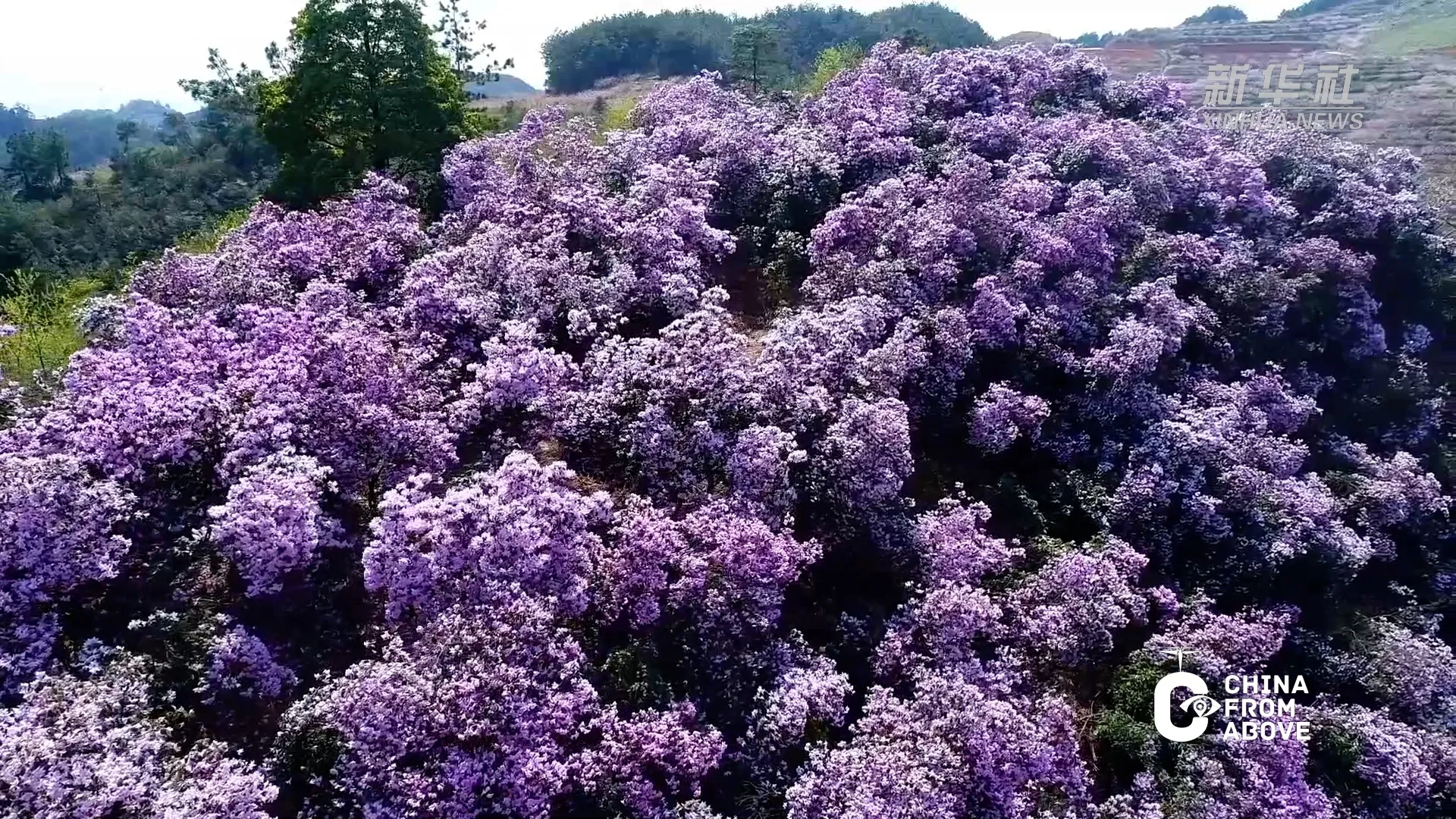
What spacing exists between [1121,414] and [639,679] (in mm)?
13465

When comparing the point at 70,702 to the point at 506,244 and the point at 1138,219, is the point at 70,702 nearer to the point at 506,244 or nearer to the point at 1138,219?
the point at 506,244

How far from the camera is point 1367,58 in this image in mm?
43812

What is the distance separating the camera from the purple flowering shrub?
12.8 metres

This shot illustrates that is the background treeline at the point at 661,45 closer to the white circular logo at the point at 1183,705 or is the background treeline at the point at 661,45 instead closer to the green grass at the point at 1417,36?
the green grass at the point at 1417,36

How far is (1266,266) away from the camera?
2445cm

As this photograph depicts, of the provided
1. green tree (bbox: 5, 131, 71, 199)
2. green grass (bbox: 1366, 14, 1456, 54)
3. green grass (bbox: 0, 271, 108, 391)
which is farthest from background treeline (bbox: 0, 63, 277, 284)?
green grass (bbox: 1366, 14, 1456, 54)

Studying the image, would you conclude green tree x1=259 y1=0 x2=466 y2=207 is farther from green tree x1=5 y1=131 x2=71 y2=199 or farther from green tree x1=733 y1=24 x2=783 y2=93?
green tree x1=5 y1=131 x2=71 y2=199

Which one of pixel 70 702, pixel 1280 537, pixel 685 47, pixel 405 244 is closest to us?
pixel 70 702

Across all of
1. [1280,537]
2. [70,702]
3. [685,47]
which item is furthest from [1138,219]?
[685,47]
